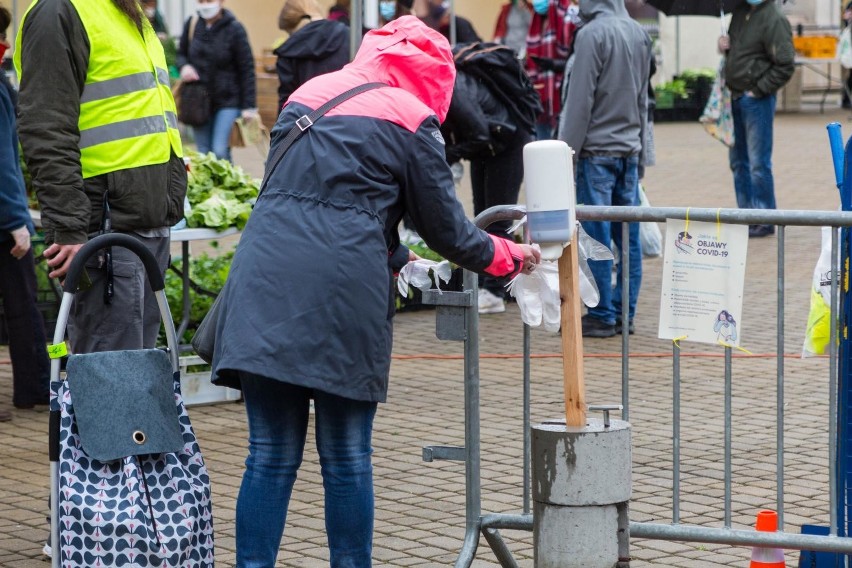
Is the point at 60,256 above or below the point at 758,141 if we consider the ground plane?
below

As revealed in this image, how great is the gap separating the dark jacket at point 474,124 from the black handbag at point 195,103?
3877 mm

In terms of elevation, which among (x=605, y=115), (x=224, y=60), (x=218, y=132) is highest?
(x=224, y=60)

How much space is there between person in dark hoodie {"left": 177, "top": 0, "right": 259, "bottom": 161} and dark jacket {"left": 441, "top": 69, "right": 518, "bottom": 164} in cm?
356

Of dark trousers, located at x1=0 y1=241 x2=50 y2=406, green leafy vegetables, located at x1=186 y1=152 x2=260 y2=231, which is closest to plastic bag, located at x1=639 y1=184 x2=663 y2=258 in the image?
green leafy vegetables, located at x1=186 y1=152 x2=260 y2=231

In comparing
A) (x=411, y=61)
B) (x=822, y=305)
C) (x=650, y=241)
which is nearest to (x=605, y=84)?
(x=650, y=241)

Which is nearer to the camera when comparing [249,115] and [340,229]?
[340,229]

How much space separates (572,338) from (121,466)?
1.29 m

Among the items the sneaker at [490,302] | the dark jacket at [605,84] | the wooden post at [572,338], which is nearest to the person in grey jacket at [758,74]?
the sneaker at [490,302]

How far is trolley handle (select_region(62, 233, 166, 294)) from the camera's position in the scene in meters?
3.95

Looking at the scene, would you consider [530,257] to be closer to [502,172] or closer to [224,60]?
[502,172]

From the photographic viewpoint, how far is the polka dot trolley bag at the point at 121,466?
12.5 ft

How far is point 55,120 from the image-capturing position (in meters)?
4.45

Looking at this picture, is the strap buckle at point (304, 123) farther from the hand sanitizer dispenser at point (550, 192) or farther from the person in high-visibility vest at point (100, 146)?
the person in high-visibility vest at point (100, 146)

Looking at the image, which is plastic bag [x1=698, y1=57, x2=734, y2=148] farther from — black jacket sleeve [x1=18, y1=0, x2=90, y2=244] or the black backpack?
black jacket sleeve [x1=18, y1=0, x2=90, y2=244]
